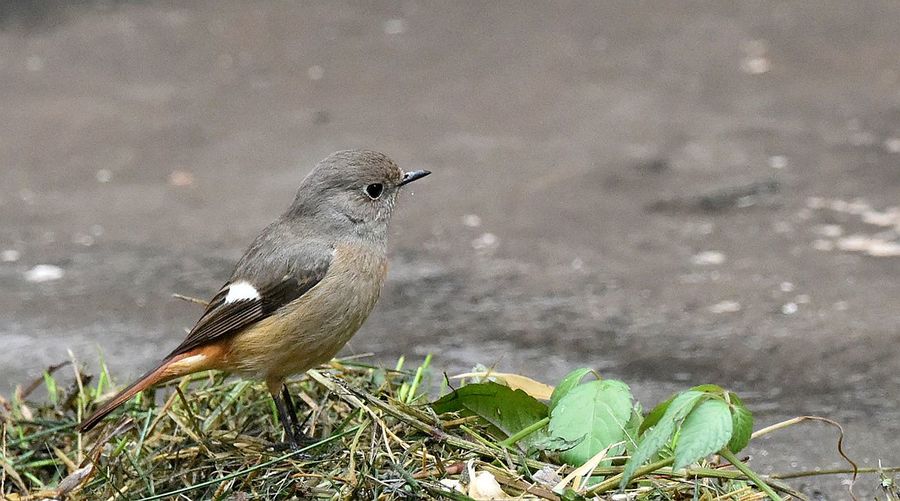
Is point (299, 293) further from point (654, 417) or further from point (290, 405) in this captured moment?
point (654, 417)

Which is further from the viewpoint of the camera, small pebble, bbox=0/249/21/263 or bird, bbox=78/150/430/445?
small pebble, bbox=0/249/21/263

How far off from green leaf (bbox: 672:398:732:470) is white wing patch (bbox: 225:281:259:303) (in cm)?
143

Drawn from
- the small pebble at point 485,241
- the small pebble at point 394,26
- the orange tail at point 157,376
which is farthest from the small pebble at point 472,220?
the small pebble at point 394,26

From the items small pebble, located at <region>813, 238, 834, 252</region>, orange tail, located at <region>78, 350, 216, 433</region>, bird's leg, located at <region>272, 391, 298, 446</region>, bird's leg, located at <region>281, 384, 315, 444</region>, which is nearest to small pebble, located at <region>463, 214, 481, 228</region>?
small pebble, located at <region>813, 238, 834, 252</region>

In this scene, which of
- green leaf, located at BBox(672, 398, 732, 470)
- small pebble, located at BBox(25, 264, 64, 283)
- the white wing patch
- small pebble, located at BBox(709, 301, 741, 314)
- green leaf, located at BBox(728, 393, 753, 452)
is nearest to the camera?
green leaf, located at BBox(672, 398, 732, 470)

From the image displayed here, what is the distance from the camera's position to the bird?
358cm

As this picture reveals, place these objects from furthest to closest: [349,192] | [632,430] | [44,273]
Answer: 1. [44,273]
2. [349,192]
3. [632,430]

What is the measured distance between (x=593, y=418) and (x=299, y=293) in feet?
3.32

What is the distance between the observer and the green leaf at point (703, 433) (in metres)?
2.84

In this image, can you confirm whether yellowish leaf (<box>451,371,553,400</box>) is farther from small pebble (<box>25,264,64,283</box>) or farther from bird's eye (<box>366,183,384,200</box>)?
small pebble (<box>25,264,64,283</box>)

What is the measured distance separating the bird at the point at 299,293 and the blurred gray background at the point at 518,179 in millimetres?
782

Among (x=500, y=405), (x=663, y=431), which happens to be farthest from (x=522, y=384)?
(x=663, y=431)

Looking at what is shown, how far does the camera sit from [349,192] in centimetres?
394

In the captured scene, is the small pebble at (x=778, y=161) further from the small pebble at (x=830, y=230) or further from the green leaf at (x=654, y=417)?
the green leaf at (x=654, y=417)
